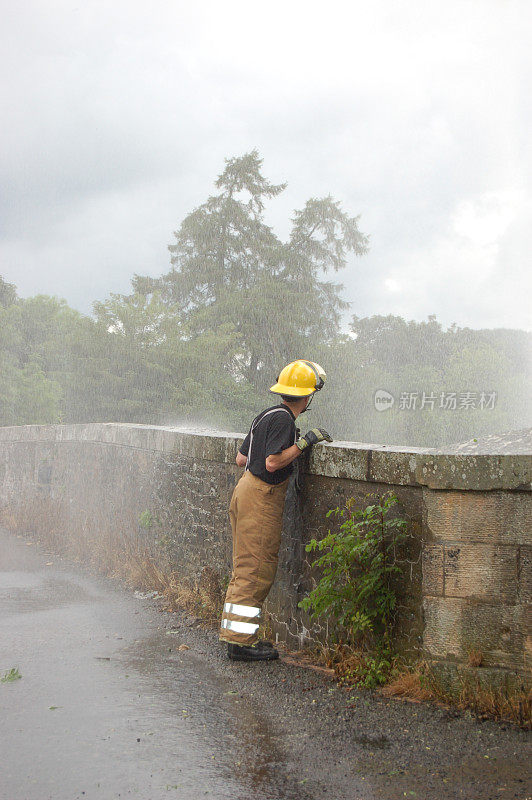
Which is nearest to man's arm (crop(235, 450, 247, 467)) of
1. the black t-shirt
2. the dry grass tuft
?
the black t-shirt

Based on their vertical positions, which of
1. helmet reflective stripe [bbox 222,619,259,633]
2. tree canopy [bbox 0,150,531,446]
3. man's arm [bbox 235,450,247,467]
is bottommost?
helmet reflective stripe [bbox 222,619,259,633]

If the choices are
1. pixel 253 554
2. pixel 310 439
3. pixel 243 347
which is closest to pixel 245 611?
pixel 253 554

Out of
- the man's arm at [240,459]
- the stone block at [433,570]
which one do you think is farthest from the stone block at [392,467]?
the man's arm at [240,459]

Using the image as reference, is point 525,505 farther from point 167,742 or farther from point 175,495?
point 175,495

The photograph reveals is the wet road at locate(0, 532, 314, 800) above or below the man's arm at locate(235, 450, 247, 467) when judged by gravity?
below

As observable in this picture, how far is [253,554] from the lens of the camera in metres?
4.99

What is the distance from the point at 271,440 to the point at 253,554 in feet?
2.54

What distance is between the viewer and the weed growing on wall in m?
4.36

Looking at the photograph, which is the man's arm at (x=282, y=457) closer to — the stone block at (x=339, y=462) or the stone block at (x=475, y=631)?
the stone block at (x=339, y=462)

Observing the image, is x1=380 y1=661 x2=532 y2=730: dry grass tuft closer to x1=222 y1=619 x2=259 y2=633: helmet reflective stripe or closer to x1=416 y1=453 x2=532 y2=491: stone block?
x1=416 y1=453 x2=532 y2=491: stone block

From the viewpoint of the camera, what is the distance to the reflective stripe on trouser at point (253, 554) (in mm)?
4988

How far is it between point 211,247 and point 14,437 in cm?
3205

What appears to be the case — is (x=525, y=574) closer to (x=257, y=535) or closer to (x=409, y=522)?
(x=409, y=522)

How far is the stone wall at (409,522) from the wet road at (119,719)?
2.90 feet
